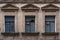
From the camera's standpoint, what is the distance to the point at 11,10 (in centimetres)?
2144

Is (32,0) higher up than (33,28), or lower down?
higher up

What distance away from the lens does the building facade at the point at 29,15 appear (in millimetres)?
21297

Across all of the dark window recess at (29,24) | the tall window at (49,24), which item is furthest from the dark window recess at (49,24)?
the dark window recess at (29,24)

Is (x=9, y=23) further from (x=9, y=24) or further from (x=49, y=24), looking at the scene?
(x=49, y=24)

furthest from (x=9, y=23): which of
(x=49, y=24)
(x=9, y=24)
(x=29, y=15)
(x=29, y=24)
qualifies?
(x=49, y=24)

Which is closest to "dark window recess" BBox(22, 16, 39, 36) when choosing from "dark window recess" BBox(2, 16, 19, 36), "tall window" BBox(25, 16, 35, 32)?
"tall window" BBox(25, 16, 35, 32)

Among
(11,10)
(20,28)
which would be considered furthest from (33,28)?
(11,10)

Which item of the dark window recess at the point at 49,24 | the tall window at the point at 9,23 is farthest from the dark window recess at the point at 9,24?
the dark window recess at the point at 49,24

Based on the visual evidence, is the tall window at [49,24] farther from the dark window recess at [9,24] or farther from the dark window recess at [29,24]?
the dark window recess at [9,24]

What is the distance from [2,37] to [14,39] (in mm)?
1032

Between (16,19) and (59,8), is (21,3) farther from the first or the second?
(59,8)

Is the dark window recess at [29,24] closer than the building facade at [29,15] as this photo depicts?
No

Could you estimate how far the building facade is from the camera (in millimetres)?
21297

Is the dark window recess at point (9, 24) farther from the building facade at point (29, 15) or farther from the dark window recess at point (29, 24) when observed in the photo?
the dark window recess at point (29, 24)
